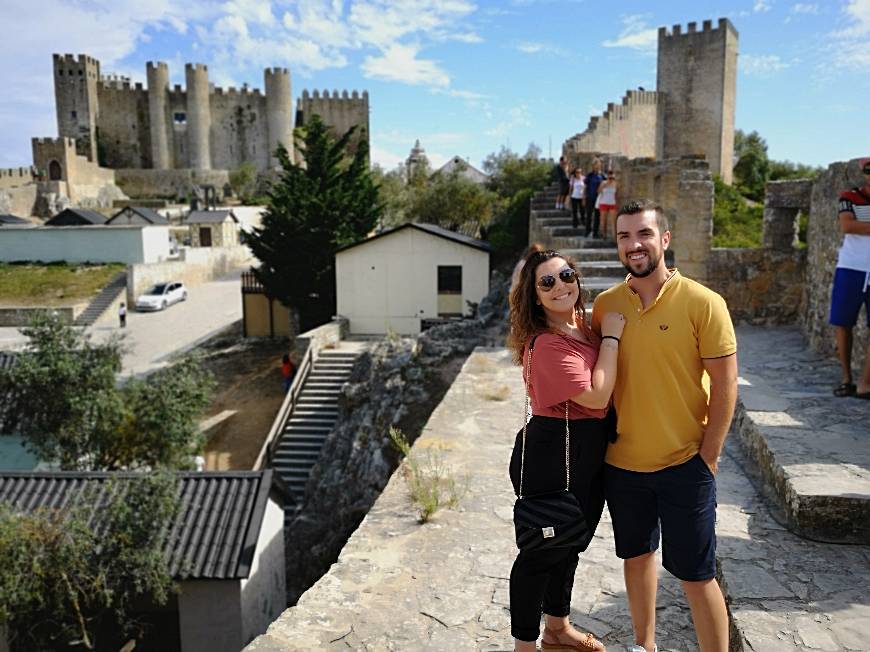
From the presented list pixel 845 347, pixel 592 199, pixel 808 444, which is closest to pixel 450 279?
pixel 592 199

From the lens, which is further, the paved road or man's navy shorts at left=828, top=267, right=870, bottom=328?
the paved road

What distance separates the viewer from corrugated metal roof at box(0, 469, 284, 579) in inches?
318

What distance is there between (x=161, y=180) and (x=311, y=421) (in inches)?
2024

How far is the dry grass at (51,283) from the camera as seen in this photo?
105ft

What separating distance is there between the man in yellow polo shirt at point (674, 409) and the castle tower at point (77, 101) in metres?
70.4

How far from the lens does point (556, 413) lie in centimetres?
279

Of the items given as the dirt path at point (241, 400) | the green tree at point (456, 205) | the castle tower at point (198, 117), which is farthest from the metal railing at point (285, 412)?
the castle tower at point (198, 117)

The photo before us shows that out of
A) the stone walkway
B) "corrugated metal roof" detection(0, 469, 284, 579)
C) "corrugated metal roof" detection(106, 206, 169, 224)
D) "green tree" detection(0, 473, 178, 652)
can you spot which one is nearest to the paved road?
"corrugated metal roof" detection(106, 206, 169, 224)

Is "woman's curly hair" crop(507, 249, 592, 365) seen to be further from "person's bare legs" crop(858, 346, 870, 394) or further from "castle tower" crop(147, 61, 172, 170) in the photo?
"castle tower" crop(147, 61, 172, 170)

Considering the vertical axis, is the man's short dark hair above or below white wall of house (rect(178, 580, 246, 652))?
above

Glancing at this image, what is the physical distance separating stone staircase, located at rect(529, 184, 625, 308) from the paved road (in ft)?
44.2

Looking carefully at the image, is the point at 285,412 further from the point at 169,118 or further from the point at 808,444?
the point at 169,118

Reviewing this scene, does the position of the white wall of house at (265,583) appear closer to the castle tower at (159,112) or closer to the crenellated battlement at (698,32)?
the crenellated battlement at (698,32)

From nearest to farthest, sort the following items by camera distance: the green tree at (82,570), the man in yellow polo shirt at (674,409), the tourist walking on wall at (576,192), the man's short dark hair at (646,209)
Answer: the man in yellow polo shirt at (674,409) < the man's short dark hair at (646,209) < the green tree at (82,570) < the tourist walking on wall at (576,192)
